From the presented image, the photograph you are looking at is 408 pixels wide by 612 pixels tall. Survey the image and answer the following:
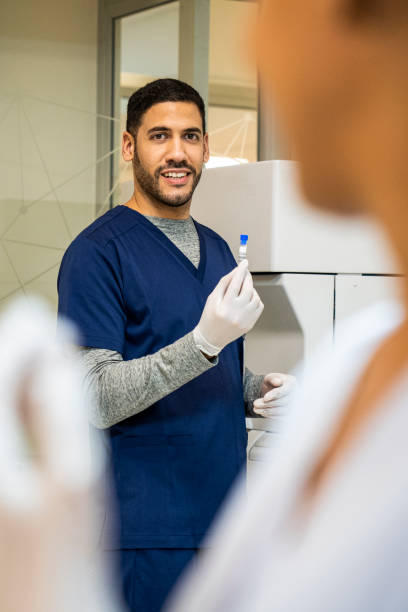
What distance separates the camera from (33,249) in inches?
103

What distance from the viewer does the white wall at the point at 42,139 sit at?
2.59 m

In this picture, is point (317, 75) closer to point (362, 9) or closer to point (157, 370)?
point (362, 9)

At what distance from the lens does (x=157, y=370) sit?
0.94 metres

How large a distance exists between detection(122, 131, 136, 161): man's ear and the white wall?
1.47 meters

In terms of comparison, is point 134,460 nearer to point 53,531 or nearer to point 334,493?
point 53,531

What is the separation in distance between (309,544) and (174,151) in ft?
3.02

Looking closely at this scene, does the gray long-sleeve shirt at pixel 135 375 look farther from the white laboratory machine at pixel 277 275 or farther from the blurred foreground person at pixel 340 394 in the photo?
the blurred foreground person at pixel 340 394

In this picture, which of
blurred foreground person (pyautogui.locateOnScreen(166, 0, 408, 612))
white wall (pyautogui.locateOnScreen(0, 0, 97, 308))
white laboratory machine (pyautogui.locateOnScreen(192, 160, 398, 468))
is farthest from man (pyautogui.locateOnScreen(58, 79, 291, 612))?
white wall (pyautogui.locateOnScreen(0, 0, 97, 308))

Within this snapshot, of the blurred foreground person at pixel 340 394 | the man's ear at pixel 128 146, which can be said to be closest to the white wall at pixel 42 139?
the man's ear at pixel 128 146

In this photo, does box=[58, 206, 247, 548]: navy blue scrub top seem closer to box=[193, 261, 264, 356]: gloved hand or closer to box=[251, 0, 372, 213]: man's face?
box=[193, 261, 264, 356]: gloved hand

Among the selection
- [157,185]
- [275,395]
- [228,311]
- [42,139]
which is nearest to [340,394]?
[228,311]

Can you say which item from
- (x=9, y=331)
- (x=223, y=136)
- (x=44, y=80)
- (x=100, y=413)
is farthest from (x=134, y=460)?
(x=44, y=80)

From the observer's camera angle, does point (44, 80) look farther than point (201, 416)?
Yes

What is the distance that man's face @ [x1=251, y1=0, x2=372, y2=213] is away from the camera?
0.78 ft
